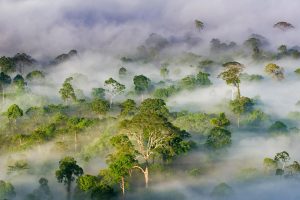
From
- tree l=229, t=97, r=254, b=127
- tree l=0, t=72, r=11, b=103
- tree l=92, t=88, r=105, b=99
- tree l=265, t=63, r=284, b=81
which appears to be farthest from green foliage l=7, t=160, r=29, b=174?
tree l=265, t=63, r=284, b=81

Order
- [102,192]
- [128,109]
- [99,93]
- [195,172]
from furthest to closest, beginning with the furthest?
1. [99,93]
2. [128,109]
3. [195,172]
4. [102,192]

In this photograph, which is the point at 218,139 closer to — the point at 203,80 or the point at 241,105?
the point at 241,105

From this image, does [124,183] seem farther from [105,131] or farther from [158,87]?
[158,87]

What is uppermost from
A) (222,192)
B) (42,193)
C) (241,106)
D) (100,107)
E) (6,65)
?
(6,65)

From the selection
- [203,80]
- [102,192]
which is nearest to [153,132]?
[102,192]

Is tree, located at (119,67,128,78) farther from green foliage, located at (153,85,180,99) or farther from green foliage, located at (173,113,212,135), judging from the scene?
green foliage, located at (173,113,212,135)

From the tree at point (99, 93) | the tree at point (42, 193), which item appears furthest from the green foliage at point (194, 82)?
the tree at point (42, 193)

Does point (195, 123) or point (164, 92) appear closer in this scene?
point (195, 123)
